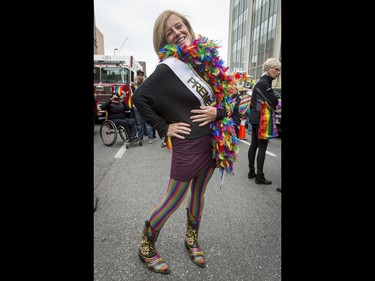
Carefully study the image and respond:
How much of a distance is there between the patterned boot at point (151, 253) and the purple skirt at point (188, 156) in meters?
0.47

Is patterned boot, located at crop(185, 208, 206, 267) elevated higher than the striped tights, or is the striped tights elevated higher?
the striped tights

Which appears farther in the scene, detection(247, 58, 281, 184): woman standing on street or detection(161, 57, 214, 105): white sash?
detection(247, 58, 281, 184): woman standing on street

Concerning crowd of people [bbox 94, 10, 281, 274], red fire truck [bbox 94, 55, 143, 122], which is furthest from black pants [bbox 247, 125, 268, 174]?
red fire truck [bbox 94, 55, 143, 122]

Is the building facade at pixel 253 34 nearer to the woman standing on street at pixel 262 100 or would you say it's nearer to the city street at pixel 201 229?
the woman standing on street at pixel 262 100

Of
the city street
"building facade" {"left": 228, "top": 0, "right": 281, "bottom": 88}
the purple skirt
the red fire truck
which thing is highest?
"building facade" {"left": 228, "top": 0, "right": 281, "bottom": 88}

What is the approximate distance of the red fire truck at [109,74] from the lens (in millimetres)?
8969

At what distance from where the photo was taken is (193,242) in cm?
173

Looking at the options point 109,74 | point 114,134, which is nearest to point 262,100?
point 114,134

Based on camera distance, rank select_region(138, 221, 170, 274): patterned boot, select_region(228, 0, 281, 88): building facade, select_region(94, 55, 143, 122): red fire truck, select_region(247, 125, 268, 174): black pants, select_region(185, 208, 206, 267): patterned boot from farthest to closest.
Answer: select_region(228, 0, 281, 88): building facade, select_region(94, 55, 143, 122): red fire truck, select_region(247, 125, 268, 174): black pants, select_region(185, 208, 206, 267): patterned boot, select_region(138, 221, 170, 274): patterned boot

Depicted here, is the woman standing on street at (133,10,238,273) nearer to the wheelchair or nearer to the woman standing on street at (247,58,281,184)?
the woman standing on street at (247,58,281,184)

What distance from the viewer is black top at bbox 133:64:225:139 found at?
1.31 metres

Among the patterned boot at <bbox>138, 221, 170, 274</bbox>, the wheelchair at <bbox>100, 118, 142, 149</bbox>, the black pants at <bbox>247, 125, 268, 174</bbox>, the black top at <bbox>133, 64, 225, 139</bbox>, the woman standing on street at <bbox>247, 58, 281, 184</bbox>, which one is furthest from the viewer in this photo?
the wheelchair at <bbox>100, 118, 142, 149</bbox>
